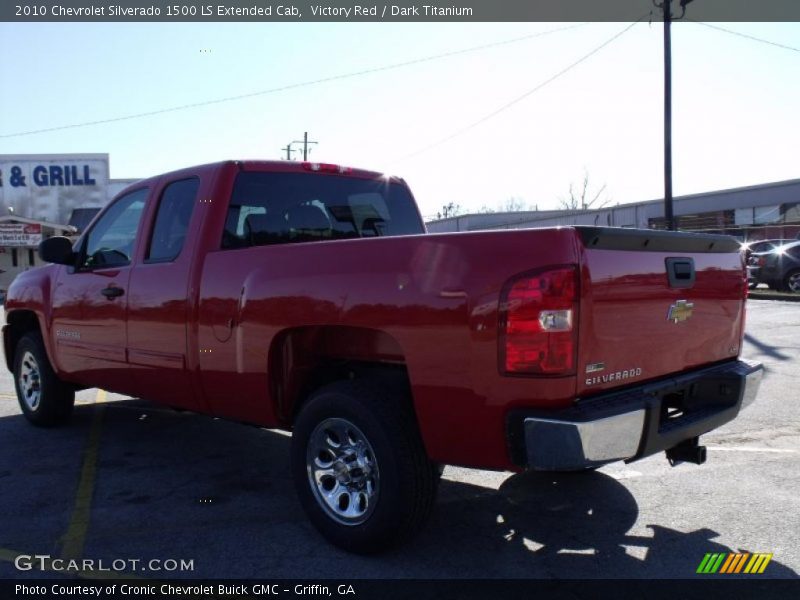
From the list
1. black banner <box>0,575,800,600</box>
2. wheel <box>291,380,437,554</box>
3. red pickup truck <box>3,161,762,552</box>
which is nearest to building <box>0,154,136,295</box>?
red pickup truck <box>3,161,762,552</box>

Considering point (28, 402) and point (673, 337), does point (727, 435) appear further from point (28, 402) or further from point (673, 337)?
point (28, 402)

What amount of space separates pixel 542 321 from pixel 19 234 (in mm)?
41573

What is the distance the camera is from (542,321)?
2795 mm

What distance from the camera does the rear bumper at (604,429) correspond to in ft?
9.05

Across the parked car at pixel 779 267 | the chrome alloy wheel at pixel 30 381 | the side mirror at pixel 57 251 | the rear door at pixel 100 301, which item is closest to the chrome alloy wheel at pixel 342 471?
the rear door at pixel 100 301

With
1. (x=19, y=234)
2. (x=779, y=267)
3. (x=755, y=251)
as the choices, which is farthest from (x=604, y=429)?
(x=19, y=234)

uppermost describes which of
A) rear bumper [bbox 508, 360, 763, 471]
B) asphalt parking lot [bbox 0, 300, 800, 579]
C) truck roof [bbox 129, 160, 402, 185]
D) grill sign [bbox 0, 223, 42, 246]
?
grill sign [bbox 0, 223, 42, 246]

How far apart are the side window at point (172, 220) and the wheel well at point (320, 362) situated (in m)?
1.16

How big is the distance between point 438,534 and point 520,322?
152 centimetres

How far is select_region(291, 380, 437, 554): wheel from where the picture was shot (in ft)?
10.6

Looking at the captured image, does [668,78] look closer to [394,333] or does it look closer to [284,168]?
[284,168]

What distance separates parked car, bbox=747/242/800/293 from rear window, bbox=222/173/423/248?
17103mm

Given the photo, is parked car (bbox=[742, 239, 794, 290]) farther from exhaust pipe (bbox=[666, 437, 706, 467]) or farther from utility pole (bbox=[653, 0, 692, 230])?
exhaust pipe (bbox=[666, 437, 706, 467])

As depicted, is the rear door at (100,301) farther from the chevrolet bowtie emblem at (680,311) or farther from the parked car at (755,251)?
the parked car at (755,251)
